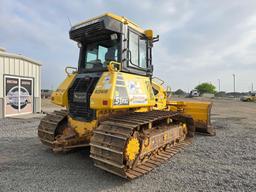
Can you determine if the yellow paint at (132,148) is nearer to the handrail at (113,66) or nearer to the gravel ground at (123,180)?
the gravel ground at (123,180)

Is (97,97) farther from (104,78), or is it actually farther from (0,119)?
(0,119)

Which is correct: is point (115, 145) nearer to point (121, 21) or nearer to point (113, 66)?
point (113, 66)

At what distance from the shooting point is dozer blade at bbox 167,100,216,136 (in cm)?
856

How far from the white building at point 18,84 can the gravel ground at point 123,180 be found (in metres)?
7.24

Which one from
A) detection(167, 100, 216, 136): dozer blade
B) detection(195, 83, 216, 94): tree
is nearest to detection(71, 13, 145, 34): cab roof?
detection(167, 100, 216, 136): dozer blade

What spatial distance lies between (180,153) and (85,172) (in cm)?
277

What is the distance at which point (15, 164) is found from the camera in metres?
5.04

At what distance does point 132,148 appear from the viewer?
417cm

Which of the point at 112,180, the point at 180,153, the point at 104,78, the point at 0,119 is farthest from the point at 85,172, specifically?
the point at 0,119

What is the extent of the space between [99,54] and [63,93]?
52.5 inches

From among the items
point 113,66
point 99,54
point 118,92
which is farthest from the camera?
point 99,54

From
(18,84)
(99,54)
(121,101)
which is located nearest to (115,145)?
(121,101)

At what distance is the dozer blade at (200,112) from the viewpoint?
8562 mm

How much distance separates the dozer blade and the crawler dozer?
84.7 inches
